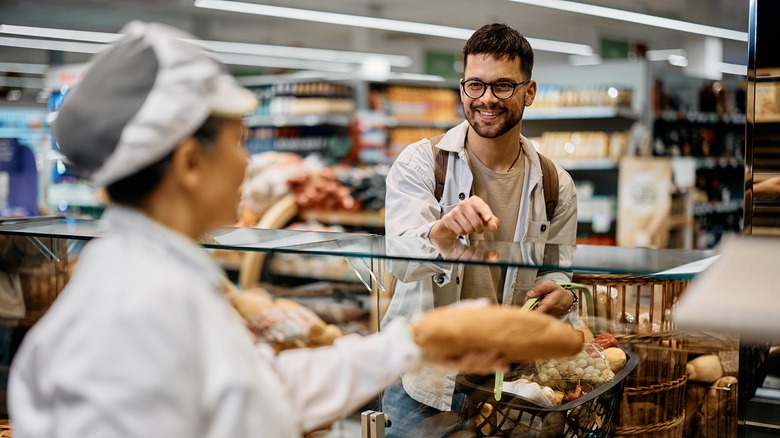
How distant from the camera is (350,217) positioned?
638cm

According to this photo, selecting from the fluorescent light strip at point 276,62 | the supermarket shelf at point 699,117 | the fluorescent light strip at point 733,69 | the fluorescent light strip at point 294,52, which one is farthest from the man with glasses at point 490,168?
the fluorescent light strip at point 733,69

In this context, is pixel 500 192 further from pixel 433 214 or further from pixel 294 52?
pixel 294 52

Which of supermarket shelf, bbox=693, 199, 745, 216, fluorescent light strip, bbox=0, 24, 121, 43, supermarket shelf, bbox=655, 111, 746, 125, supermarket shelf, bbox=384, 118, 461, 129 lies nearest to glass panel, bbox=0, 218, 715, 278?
supermarket shelf, bbox=655, 111, 746, 125

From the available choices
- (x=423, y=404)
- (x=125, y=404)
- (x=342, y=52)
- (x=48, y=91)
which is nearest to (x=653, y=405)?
(x=423, y=404)

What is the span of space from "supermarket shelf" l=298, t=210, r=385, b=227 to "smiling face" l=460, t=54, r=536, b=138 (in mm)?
3650

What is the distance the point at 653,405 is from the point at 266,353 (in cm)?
108

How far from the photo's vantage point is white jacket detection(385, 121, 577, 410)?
214 centimetres

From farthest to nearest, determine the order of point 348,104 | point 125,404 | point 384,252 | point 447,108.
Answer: point 447,108
point 348,104
point 384,252
point 125,404

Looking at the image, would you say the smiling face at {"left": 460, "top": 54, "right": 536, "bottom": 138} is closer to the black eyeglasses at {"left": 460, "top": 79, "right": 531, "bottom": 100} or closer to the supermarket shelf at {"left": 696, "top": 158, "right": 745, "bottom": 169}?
the black eyeglasses at {"left": 460, "top": 79, "right": 531, "bottom": 100}

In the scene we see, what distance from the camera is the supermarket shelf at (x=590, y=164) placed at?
8461mm

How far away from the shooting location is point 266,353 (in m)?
1.39

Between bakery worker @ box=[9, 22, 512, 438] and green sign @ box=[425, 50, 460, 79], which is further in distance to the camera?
green sign @ box=[425, 50, 460, 79]

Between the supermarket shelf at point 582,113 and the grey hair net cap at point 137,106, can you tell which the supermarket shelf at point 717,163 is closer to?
the supermarket shelf at point 582,113

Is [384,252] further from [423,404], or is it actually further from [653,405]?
[653,405]
